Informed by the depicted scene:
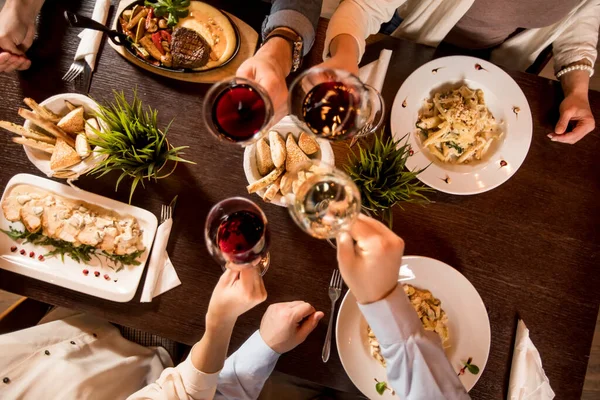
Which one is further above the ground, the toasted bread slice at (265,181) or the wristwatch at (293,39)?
the wristwatch at (293,39)

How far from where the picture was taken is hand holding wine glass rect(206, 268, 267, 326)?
4.25 feet

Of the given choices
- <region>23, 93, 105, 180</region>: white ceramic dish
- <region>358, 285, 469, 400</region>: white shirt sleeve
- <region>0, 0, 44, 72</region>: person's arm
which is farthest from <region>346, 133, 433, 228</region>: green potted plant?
<region>0, 0, 44, 72</region>: person's arm

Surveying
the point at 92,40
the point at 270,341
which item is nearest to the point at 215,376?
Answer: the point at 270,341

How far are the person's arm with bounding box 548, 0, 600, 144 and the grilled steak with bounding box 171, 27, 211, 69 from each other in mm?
1359

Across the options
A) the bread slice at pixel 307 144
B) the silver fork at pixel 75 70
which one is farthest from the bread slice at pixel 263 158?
the silver fork at pixel 75 70

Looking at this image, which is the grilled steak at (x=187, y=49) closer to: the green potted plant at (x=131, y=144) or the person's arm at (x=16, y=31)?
the green potted plant at (x=131, y=144)

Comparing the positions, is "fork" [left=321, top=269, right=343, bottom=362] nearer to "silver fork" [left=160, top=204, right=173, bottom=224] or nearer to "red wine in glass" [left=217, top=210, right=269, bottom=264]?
"red wine in glass" [left=217, top=210, right=269, bottom=264]

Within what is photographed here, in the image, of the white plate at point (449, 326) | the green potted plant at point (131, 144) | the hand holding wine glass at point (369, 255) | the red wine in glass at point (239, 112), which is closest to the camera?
the hand holding wine glass at point (369, 255)

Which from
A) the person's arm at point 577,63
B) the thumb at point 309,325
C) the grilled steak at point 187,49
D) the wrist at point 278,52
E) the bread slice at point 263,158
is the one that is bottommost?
the thumb at point 309,325

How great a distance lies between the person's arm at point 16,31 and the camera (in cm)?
143

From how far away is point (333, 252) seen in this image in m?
1.52

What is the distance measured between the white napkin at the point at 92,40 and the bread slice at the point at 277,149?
753mm

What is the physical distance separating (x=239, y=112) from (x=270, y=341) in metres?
0.78

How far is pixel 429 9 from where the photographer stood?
158 cm
